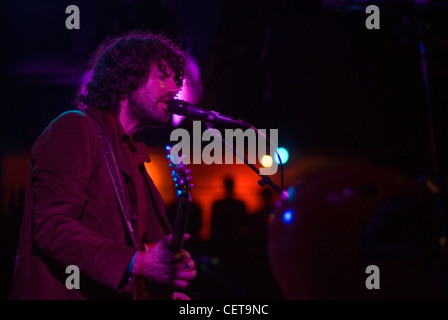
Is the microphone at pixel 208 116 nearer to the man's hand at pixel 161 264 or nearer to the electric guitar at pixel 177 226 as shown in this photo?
the electric guitar at pixel 177 226

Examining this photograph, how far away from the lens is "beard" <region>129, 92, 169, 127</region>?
2.17m

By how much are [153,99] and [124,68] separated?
0.81ft

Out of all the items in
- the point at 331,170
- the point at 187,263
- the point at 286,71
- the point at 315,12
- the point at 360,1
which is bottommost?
the point at 187,263

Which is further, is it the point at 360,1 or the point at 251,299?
the point at 251,299

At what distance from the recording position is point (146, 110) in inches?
85.7

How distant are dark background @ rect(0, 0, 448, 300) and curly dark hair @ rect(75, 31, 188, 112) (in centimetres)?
112

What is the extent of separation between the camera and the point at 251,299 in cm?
324

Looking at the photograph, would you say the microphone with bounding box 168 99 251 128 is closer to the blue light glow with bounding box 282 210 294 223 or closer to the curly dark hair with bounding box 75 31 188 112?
the curly dark hair with bounding box 75 31 188 112

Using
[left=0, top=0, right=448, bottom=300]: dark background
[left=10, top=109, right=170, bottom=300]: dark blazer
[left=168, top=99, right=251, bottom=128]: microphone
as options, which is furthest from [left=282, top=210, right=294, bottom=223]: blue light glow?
[left=0, top=0, right=448, bottom=300]: dark background

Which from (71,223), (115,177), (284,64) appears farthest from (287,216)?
(284,64)
